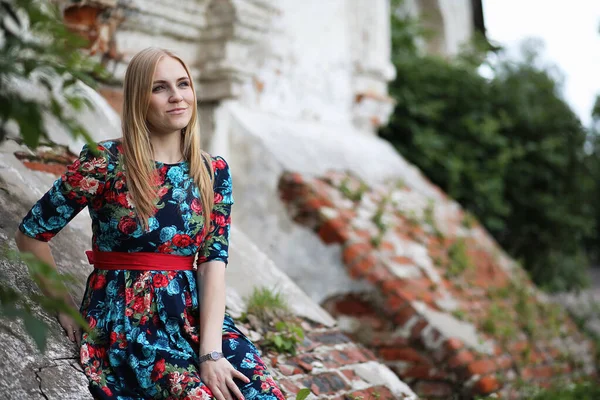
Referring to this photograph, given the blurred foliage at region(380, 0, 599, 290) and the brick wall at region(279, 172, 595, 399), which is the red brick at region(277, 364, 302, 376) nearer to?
the brick wall at region(279, 172, 595, 399)

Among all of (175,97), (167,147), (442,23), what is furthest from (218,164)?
(442,23)

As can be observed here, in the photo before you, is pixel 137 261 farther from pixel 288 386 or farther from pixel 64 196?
pixel 288 386

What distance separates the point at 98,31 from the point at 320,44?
2.31 meters

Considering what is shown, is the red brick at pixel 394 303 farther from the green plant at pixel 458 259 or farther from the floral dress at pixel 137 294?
the floral dress at pixel 137 294

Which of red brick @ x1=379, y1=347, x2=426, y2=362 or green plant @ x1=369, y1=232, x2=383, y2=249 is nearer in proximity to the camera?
red brick @ x1=379, y1=347, x2=426, y2=362

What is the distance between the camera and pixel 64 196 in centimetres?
219

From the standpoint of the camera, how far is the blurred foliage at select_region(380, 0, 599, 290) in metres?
6.76

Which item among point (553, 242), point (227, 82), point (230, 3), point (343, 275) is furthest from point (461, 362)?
point (553, 242)

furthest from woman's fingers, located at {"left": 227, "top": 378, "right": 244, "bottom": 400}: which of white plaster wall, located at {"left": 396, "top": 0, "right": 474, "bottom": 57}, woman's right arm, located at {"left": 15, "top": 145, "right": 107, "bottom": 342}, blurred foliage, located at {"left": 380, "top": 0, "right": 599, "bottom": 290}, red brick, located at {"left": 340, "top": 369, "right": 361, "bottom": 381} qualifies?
white plaster wall, located at {"left": 396, "top": 0, "right": 474, "bottom": 57}

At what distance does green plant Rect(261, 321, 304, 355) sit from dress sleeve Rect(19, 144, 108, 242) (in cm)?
105

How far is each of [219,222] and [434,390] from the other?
6.97 ft

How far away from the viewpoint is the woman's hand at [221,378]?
212 centimetres

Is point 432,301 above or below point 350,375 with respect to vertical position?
above

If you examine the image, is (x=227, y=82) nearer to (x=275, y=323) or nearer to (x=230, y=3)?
(x=230, y=3)
